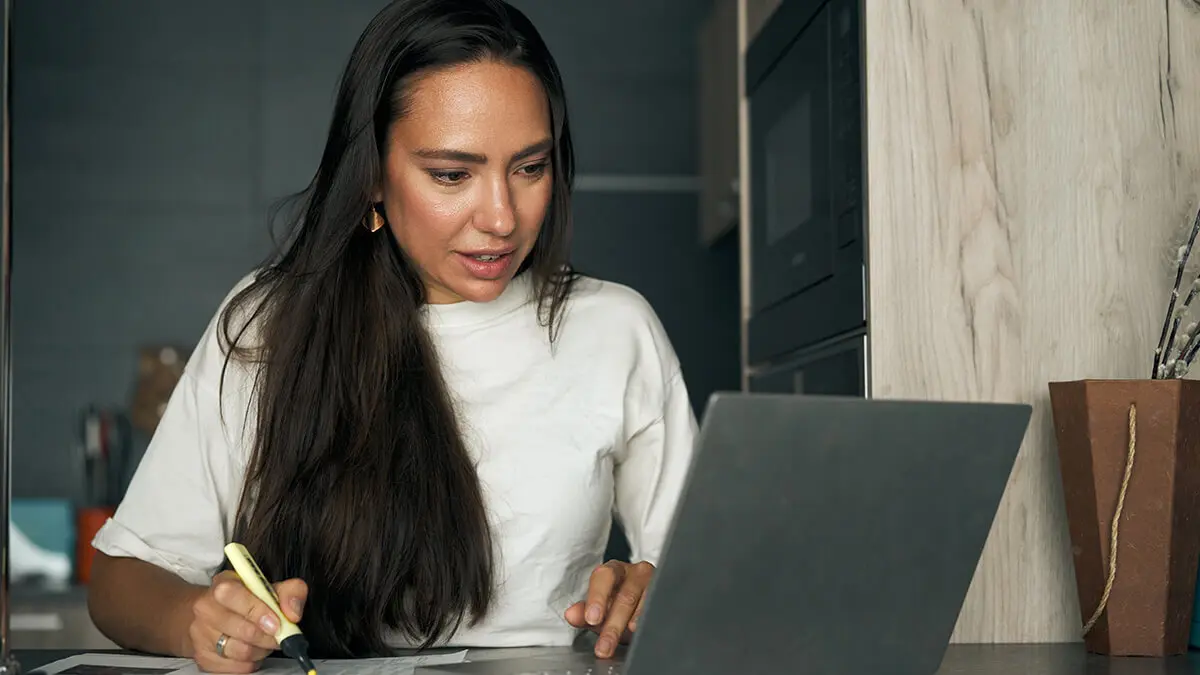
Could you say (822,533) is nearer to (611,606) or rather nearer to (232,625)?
(611,606)

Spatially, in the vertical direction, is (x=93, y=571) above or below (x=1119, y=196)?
below

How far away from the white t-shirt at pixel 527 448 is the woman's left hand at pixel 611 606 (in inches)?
6.1

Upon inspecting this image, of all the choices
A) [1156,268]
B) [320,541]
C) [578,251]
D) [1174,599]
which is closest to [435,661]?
[320,541]

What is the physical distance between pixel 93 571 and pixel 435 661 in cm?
41

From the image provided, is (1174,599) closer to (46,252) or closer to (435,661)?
(435,661)

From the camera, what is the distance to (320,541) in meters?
1.20

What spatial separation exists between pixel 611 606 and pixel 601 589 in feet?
0.08

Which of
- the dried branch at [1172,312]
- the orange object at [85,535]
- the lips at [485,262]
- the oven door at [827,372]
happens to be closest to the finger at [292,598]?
the lips at [485,262]

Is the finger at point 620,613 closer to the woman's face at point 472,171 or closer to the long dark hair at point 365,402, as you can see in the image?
the long dark hair at point 365,402

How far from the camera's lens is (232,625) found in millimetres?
984

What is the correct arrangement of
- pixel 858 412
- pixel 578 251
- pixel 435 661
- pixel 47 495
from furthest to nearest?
1. pixel 578 251
2. pixel 47 495
3. pixel 435 661
4. pixel 858 412

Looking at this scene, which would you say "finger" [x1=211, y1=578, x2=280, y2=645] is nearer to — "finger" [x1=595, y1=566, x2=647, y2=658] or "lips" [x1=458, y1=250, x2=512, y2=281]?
"finger" [x1=595, y1=566, x2=647, y2=658]

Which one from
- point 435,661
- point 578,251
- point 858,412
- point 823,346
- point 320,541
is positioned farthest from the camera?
point 578,251

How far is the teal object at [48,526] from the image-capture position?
2.97 metres
